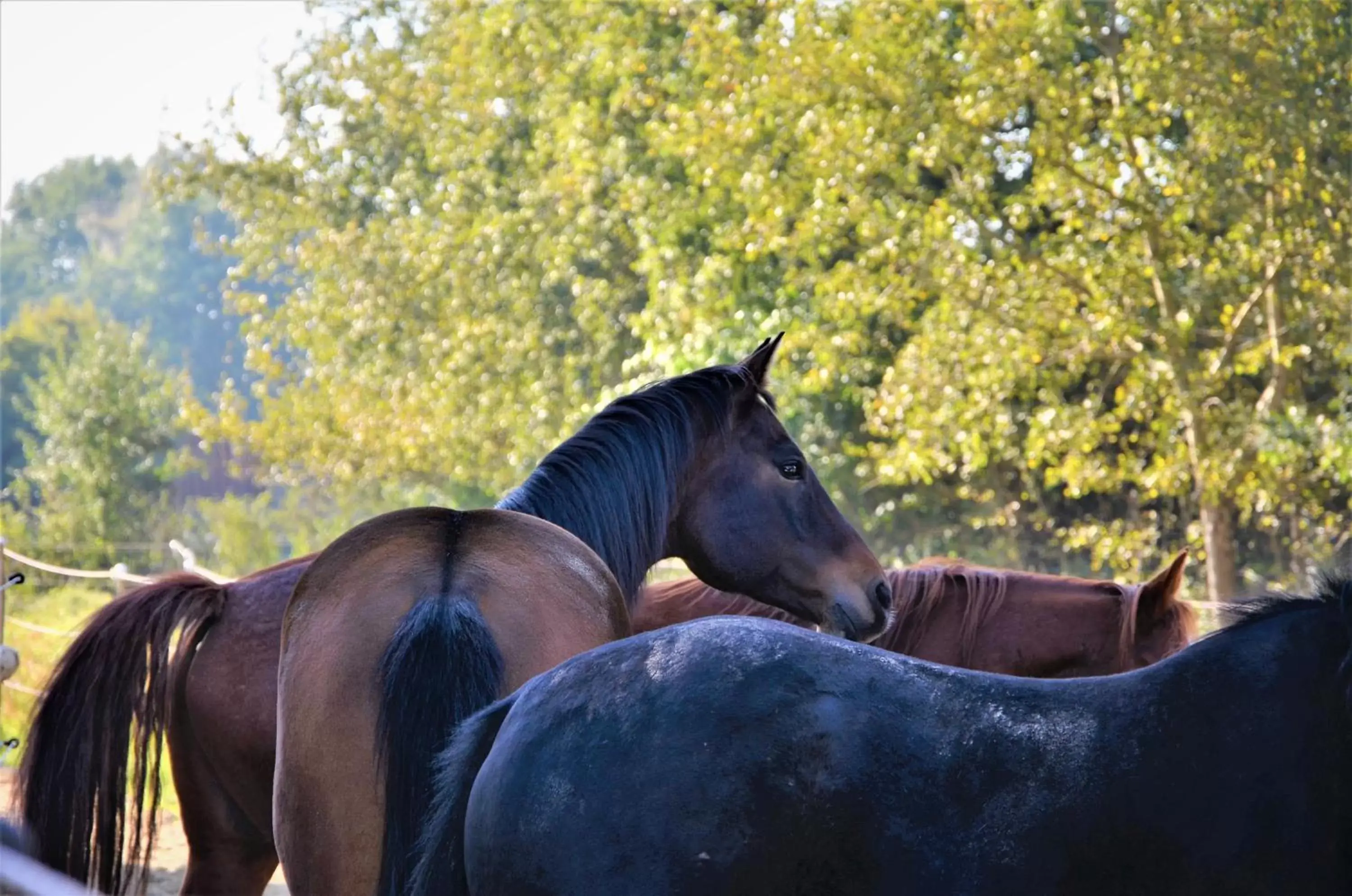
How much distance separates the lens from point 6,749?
529cm

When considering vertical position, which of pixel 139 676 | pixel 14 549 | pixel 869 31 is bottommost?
pixel 14 549

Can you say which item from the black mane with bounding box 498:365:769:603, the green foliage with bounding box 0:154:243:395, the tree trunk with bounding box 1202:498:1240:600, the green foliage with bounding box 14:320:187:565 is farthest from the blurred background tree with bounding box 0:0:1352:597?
the green foliage with bounding box 0:154:243:395

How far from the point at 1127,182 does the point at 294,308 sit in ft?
49.5

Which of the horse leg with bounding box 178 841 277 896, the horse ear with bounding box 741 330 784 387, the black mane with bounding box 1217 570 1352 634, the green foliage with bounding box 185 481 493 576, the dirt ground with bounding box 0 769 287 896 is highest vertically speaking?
the horse ear with bounding box 741 330 784 387

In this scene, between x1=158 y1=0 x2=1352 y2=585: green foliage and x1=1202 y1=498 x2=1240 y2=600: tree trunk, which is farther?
x1=1202 y1=498 x2=1240 y2=600: tree trunk

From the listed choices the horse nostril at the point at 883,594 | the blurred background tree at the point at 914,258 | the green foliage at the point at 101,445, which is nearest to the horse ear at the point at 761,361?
the horse nostril at the point at 883,594

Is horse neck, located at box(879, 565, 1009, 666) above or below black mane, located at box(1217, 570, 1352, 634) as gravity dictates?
below

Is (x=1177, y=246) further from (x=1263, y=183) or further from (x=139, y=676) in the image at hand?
(x=139, y=676)

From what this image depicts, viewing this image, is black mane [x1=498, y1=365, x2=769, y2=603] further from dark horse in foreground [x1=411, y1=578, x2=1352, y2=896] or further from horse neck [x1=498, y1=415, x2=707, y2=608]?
dark horse in foreground [x1=411, y1=578, x2=1352, y2=896]

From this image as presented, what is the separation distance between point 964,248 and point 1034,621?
7034mm

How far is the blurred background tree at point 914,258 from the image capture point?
9.59m

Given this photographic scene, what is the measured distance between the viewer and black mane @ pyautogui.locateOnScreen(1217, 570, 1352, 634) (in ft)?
6.18

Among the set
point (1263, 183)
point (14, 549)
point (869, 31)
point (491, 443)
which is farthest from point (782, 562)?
point (14, 549)

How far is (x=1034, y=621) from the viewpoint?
4.16 meters
